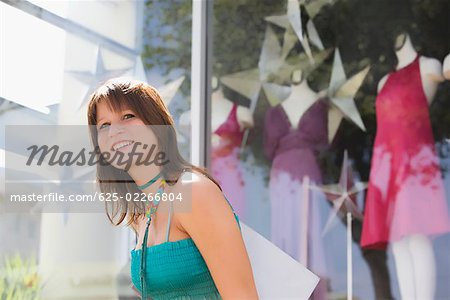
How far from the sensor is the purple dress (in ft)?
9.63

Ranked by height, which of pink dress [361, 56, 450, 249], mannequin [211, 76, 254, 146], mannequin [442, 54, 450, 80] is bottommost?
pink dress [361, 56, 450, 249]

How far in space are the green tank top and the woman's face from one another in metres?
0.20

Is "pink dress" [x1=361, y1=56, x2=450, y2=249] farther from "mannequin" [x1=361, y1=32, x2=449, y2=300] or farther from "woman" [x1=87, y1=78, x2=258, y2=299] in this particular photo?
"woman" [x1=87, y1=78, x2=258, y2=299]

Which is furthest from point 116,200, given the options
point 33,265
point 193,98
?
point 193,98

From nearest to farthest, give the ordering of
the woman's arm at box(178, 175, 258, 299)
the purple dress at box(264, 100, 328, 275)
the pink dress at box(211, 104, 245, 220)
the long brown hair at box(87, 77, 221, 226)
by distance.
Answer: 1. the woman's arm at box(178, 175, 258, 299)
2. the long brown hair at box(87, 77, 221, 226)
3. the purple dress at box(264, 100, 328, 275)
4. the pink dress at box(211, 104, 245, 220)

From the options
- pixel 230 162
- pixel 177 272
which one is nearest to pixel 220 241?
pixel 177 272

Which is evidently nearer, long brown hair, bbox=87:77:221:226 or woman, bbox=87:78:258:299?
woman, bbox=87:78:258:299

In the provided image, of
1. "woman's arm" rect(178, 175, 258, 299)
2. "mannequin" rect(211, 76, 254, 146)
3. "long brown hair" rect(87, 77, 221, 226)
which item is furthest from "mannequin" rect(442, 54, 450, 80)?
"woman's arm" rect(178, 175, 258, 299)

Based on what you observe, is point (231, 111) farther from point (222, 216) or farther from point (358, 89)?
point (222, 216)

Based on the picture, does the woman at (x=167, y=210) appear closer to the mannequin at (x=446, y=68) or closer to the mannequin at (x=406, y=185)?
the mannequin at (x=406, y=185)

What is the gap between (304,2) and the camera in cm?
304

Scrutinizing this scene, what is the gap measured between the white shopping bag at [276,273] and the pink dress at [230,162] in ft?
5.58

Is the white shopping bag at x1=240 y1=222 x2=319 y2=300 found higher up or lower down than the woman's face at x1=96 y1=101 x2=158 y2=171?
lower down

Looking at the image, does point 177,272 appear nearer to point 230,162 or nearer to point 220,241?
point 220,241
